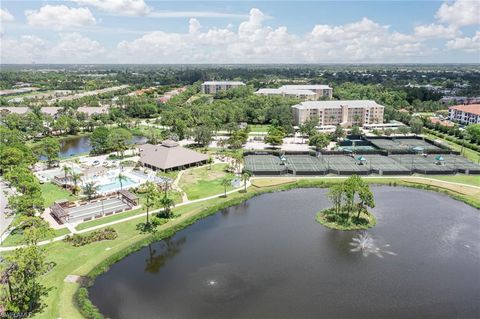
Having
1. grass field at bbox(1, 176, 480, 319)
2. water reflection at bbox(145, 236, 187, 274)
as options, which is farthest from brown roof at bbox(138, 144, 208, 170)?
water reflection at bbox(145, 236, 187, 274)

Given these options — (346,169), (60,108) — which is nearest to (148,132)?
(60,108)

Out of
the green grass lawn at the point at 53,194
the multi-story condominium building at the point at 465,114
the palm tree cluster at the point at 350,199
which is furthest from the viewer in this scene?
the multi-story condominium building at the point at 465,114

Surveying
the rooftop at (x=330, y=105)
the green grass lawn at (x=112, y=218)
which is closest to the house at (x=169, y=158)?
the green grass lawn at (x=112, y=218)

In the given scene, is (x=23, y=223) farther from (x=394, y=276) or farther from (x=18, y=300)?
(x=394, y=276)

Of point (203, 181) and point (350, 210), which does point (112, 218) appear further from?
point (350, 210)

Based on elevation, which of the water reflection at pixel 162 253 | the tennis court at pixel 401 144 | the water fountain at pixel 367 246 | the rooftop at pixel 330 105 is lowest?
the water reflection at pixel 162 253

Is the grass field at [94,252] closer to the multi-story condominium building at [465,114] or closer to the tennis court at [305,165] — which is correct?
the tennis court at [305,165]
